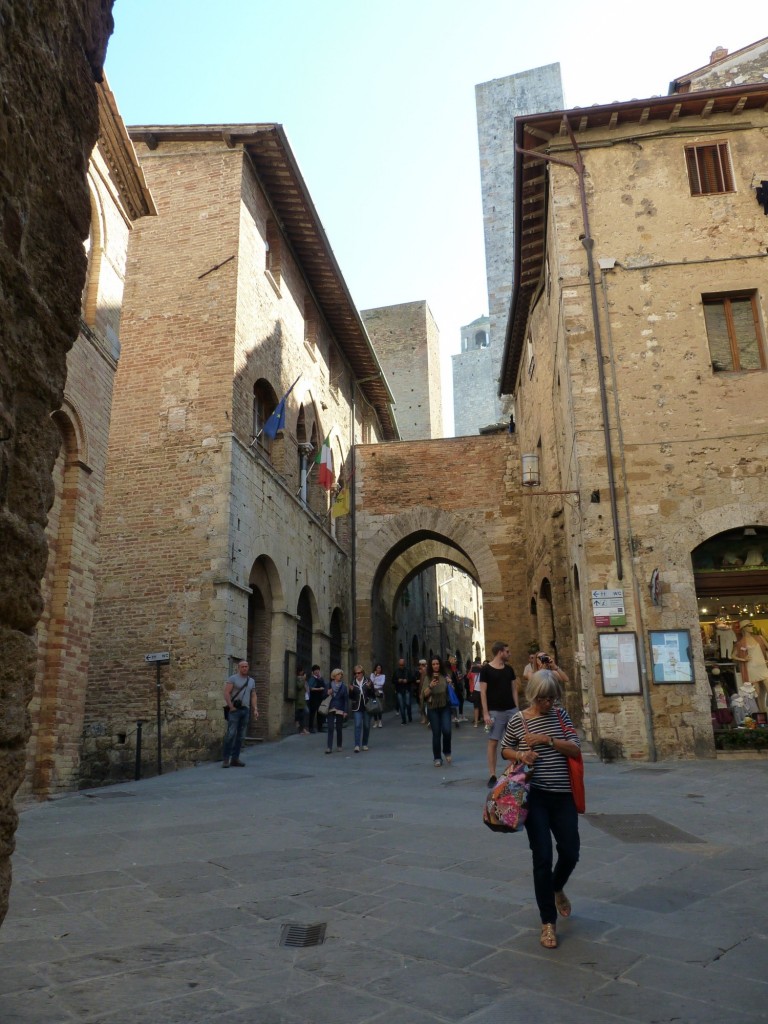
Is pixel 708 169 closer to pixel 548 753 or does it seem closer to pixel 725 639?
pixel 725 639

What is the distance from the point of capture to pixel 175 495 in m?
13.6

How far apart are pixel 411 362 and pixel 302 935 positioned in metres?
36.2

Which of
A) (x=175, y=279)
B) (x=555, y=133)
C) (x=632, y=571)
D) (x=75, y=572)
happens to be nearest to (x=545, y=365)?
(x=555, y=133)

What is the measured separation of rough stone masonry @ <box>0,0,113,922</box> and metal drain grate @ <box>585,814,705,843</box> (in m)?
4.87

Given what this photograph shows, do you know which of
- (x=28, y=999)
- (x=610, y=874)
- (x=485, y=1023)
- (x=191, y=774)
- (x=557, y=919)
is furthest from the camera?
(x=191, y=774)

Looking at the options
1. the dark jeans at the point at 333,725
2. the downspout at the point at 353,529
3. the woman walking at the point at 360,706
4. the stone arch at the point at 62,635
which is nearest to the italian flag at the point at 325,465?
the downspout at the point at 353,529

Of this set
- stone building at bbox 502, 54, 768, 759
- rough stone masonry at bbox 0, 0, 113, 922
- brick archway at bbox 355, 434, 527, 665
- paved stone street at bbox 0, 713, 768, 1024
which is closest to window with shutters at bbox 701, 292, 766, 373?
stone building at bbox 502, 54, 768, 759

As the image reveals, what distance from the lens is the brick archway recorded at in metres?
21.3

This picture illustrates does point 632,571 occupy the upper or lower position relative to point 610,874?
upper

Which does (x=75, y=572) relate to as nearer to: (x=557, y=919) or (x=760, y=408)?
(x=557, y=919)

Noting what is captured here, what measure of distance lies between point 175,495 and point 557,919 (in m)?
10.8

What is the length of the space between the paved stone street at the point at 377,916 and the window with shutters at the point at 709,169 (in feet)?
28.6

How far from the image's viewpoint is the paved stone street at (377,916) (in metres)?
3.05

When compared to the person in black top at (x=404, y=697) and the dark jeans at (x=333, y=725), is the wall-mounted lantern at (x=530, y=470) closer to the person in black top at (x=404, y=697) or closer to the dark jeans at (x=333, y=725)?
the dark jeans at (x=333, y=725)
